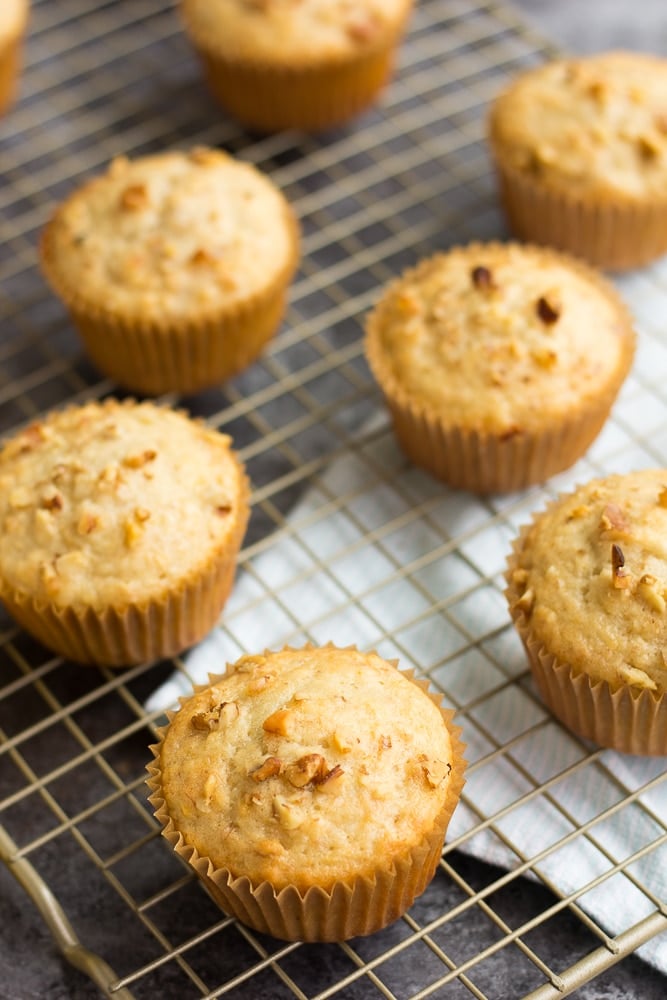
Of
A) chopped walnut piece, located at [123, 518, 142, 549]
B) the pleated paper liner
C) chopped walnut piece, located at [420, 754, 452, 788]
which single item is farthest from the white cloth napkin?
the pleated paper liner

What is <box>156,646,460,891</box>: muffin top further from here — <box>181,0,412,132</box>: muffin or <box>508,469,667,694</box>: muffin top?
<box>181,0,412,132</box>: muffin

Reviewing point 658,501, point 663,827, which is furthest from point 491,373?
point 663,827

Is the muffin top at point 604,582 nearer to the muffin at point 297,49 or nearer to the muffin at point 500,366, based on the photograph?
the muffin at point 500,366

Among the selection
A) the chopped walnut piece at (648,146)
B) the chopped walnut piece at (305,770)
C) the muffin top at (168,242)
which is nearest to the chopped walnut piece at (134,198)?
the muffin top at (168,242)

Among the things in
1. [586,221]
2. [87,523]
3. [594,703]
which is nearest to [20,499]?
[87,523]

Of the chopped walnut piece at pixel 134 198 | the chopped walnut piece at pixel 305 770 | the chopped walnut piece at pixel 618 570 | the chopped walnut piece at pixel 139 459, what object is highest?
the chopped walnut piece at pixel 134 198

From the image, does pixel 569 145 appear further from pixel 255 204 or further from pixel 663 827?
pixel 663 827

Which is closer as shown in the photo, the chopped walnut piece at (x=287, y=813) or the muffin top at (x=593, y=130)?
the chopped walnut piece at (x=287, y=813)
